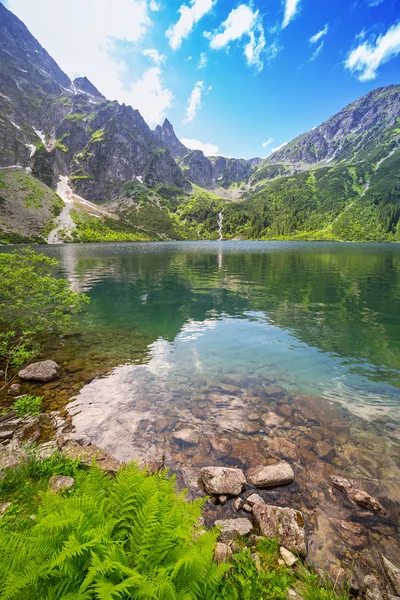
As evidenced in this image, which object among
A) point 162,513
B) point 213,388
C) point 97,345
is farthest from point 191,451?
point 97,345

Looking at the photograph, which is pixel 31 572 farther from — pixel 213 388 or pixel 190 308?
pixel 190 308

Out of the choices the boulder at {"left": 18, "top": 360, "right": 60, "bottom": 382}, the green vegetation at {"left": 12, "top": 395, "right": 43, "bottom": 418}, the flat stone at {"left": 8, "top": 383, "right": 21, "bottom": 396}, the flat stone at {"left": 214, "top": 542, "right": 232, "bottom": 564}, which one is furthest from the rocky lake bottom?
the flat stone at {"left": 214, "top": 542, "right": 232, "bottom": 564}

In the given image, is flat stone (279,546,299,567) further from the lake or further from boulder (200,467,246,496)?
boulder (200,467,246,496)

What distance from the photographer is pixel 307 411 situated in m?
12.9

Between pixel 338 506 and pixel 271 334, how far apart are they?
649 inches

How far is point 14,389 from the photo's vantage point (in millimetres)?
14242

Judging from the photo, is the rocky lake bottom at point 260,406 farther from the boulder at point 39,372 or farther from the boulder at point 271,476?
the boulder at point 39,372

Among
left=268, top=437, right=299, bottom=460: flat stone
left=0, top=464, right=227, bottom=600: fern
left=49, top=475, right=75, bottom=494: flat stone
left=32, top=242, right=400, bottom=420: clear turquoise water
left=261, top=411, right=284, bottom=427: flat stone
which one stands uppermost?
left=0, top=464, right=227, bottom=600: fern

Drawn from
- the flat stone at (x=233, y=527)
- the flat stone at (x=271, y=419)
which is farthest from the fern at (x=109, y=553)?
the flat stone at (x=271, y=419)

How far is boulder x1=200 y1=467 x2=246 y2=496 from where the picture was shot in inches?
322

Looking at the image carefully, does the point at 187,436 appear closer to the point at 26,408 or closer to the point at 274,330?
the point at 26,408

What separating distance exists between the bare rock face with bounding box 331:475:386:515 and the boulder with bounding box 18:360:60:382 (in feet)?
49.2

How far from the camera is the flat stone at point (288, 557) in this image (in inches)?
236

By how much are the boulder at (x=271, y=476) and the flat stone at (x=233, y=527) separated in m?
1.65
